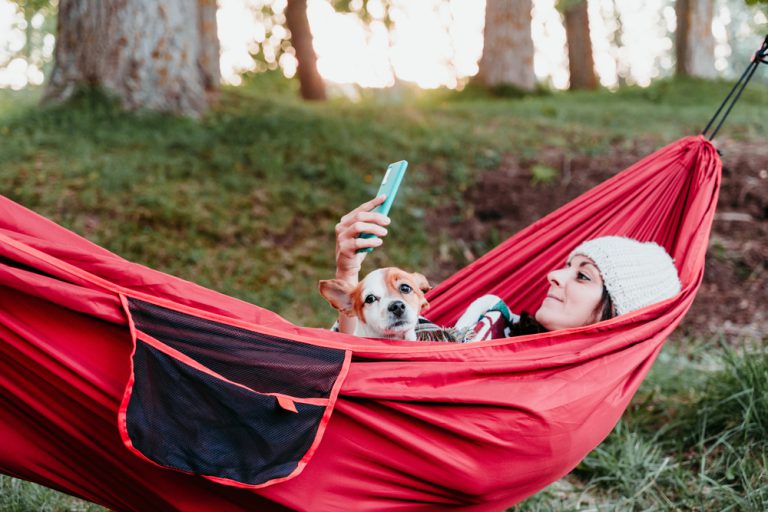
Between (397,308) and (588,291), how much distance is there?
0.64 metres

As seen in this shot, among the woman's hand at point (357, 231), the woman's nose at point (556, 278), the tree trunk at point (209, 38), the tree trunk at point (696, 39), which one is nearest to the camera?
the woman's hand at point (357, 231)

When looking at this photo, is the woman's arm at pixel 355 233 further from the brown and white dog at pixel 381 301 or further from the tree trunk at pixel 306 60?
the tree trunk at pixel 306 60

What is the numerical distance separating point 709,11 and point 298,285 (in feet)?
30.9

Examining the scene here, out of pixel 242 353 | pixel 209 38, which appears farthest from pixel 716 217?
pixel 209 38

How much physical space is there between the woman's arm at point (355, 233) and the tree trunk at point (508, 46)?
342 inches

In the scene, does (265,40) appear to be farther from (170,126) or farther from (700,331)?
(700,331)

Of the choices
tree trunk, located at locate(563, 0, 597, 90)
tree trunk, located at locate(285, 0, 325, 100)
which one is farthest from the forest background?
tree trunk, located at locate(563, 0, 597, 90)

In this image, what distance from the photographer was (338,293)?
212cm

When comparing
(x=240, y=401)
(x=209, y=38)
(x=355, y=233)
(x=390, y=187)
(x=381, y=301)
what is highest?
(x=209, y=38)

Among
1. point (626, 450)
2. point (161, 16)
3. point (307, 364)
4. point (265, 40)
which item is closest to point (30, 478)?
point (307, 364)

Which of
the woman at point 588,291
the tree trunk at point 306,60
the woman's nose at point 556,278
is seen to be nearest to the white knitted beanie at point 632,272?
the woman at point 588,291

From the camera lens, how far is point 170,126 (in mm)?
5777

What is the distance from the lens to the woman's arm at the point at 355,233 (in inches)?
74.2

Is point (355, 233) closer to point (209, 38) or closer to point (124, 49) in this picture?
point (124, 49)
